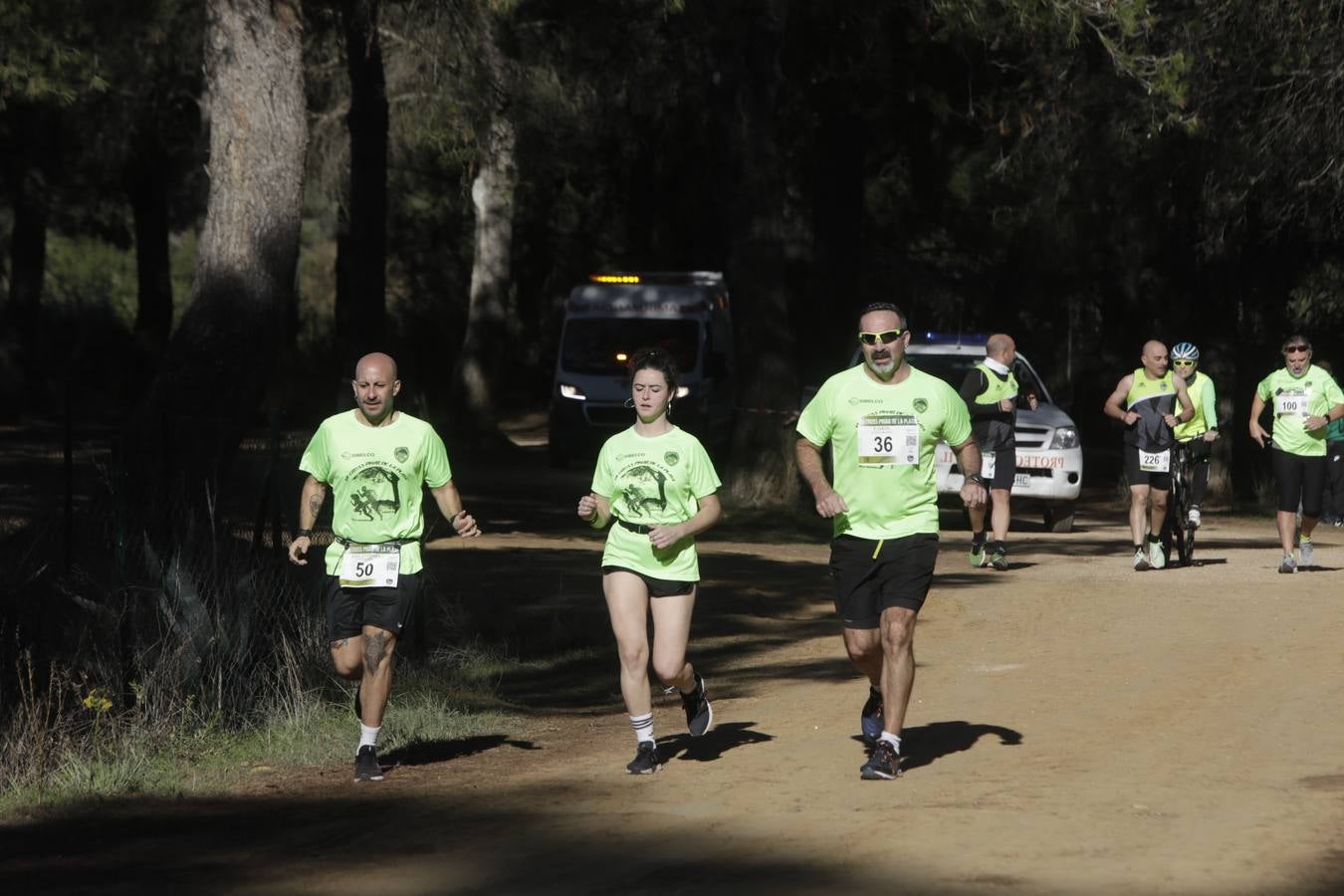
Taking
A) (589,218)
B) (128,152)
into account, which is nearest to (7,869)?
(128,152)

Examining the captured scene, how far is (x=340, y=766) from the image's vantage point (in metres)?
10.2

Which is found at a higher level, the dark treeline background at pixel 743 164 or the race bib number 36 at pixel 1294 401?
the dark treeline background at pixel 743 164

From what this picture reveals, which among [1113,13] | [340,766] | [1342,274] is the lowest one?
[340,766]

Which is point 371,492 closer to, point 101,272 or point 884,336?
point 884,336

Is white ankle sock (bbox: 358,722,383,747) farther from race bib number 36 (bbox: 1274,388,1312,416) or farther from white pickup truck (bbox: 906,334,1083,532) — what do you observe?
white pickup truck (bbox: 906,334,1083,532)

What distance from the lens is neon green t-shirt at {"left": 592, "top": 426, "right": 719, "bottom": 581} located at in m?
9.14

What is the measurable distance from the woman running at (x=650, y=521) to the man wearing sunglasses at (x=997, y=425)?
8.80 meters

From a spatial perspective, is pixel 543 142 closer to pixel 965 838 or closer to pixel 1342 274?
pixel 1342 274

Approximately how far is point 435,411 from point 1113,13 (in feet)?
85.3

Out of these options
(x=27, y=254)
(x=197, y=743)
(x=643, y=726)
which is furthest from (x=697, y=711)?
(x=27, y=254)

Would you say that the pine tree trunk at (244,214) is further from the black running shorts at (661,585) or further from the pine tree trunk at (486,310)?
the pine tree trunk at (486,310)

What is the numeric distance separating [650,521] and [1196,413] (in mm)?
9758

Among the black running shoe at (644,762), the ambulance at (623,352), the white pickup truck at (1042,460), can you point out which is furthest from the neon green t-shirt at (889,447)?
the ambulance at (623,352)

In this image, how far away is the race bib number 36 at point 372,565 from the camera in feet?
30.1
